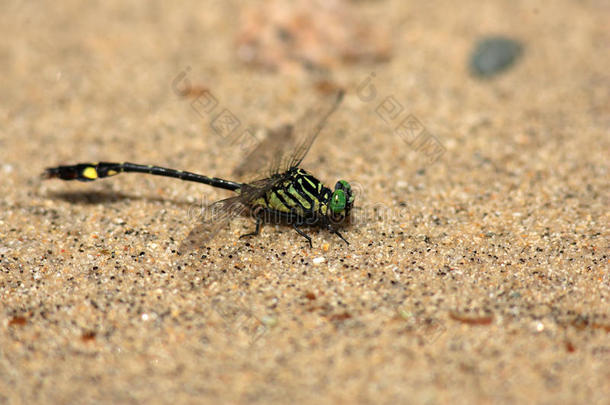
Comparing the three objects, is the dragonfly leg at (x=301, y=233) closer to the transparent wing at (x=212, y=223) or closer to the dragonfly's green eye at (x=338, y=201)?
the dragonfly's green eye at (x=338, y=201)

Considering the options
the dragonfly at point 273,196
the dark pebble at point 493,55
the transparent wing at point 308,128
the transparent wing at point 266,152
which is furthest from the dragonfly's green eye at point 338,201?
the dark pebble at point 493,55

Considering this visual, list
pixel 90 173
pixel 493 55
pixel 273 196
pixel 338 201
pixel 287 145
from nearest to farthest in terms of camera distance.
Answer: pixel 338 201 < pixel 273 196 < pixel 90 173 < pixel 287 145 < pixel 493 55

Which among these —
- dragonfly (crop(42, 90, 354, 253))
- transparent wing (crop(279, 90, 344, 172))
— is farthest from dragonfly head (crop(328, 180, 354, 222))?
transparent wing (crop(279, 90, 344, 172))

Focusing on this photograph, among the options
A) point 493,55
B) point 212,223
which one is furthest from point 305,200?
point 493,55

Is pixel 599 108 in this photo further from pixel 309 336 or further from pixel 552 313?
pixel 309 336

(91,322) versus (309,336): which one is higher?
(91,322)

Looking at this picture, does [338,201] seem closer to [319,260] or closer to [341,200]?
[341,200]

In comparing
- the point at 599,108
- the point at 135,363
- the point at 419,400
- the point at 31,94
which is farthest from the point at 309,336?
the point at 31,94
